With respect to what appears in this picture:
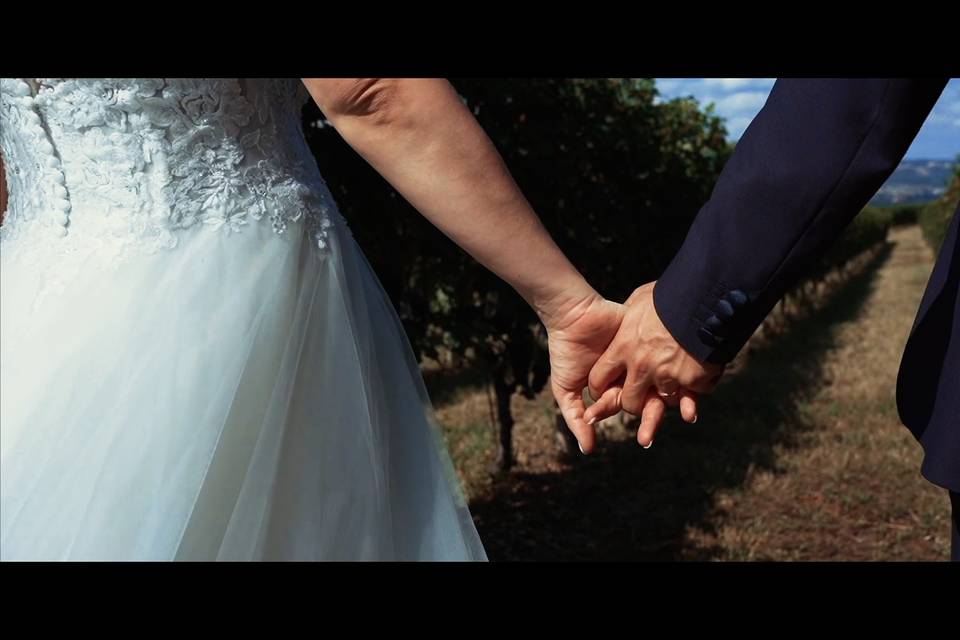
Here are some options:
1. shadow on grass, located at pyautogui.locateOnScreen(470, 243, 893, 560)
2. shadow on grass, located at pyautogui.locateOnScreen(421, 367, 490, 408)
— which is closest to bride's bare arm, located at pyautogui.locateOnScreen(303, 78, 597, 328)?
shadow on grass, located at pyautogui.locateOnScreen(470, 243, 893, 560)

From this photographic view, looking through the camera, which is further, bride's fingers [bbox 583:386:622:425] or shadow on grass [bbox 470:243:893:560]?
shadow on grass [bbox 470:243:893:560]

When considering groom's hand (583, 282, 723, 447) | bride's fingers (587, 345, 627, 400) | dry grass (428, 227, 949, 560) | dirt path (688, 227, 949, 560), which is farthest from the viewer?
dry grass (428, 227, 949, 560)

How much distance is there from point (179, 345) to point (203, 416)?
0.13m

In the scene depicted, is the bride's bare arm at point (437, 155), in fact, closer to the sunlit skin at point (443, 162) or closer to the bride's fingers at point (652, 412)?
the sunlit skin at point (443, 162)

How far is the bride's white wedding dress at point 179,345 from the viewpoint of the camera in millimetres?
1443

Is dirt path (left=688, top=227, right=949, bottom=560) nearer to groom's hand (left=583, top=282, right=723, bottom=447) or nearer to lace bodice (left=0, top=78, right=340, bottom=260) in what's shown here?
Result: groom's hand (left=583, top=282, right=723, bottom=447)

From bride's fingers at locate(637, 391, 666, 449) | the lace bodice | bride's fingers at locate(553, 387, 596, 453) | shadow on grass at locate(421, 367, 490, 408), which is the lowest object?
shadow on grass at locate(421, 367, 490, 408)

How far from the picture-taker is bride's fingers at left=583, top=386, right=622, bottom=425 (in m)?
2.07

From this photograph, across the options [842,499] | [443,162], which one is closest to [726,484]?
[842,499]

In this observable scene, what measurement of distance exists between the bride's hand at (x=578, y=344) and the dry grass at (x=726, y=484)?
2339 millimetres

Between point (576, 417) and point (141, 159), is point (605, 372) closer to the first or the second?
point (576, 417)

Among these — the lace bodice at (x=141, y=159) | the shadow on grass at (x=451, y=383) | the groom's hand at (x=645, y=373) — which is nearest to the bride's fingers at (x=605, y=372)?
the groom's hand at (x=645, y=373)

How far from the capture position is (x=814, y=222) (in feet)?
5.27

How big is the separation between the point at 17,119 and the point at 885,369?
325 inches
